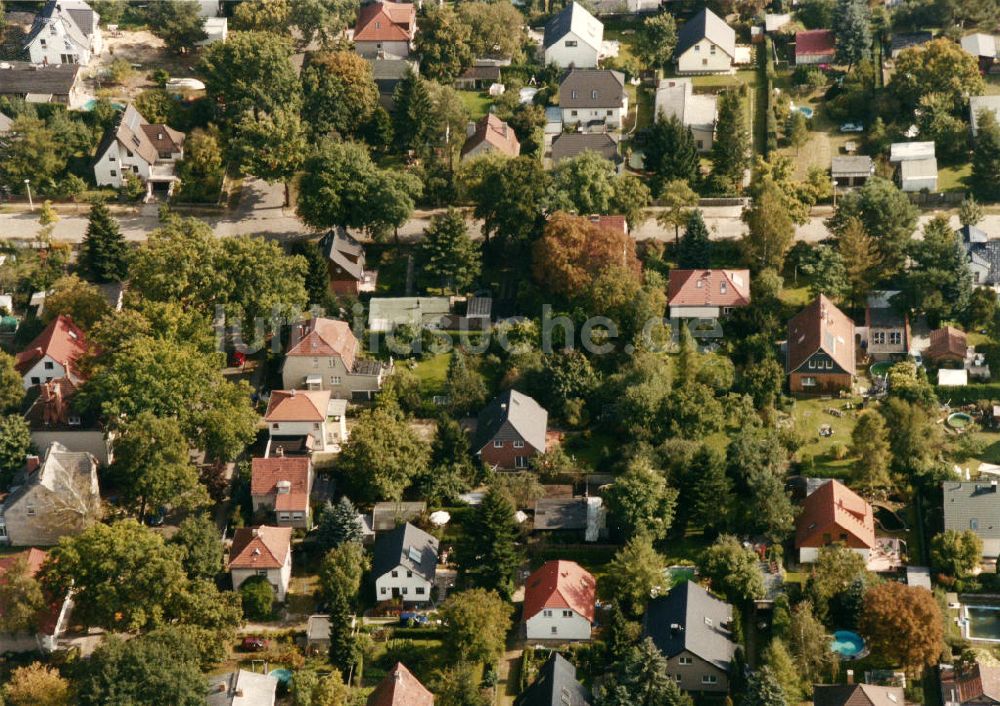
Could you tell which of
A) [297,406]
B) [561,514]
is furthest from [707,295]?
[297,406]

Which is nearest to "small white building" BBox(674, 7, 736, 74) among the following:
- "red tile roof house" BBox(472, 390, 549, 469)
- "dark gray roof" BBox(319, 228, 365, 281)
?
"dark gray roof" BBox(319, 228, 365, 281)

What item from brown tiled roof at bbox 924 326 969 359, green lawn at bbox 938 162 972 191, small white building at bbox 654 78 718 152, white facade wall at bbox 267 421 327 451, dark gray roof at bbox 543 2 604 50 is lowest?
white facade wall at bbox 267 421 327 451

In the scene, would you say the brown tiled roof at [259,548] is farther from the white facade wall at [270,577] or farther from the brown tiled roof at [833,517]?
the brown tiled roof at [833,517]

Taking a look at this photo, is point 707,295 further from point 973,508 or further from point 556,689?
point 556,689

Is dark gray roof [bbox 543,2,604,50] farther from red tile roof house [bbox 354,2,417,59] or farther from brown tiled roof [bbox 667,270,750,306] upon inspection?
brown tiled roof [bbox 667,270,750,306]

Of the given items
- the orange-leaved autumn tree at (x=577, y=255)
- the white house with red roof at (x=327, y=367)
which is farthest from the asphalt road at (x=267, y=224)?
the white house with red roof at (x=327, y=367)

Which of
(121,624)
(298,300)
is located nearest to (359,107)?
(298,300)
